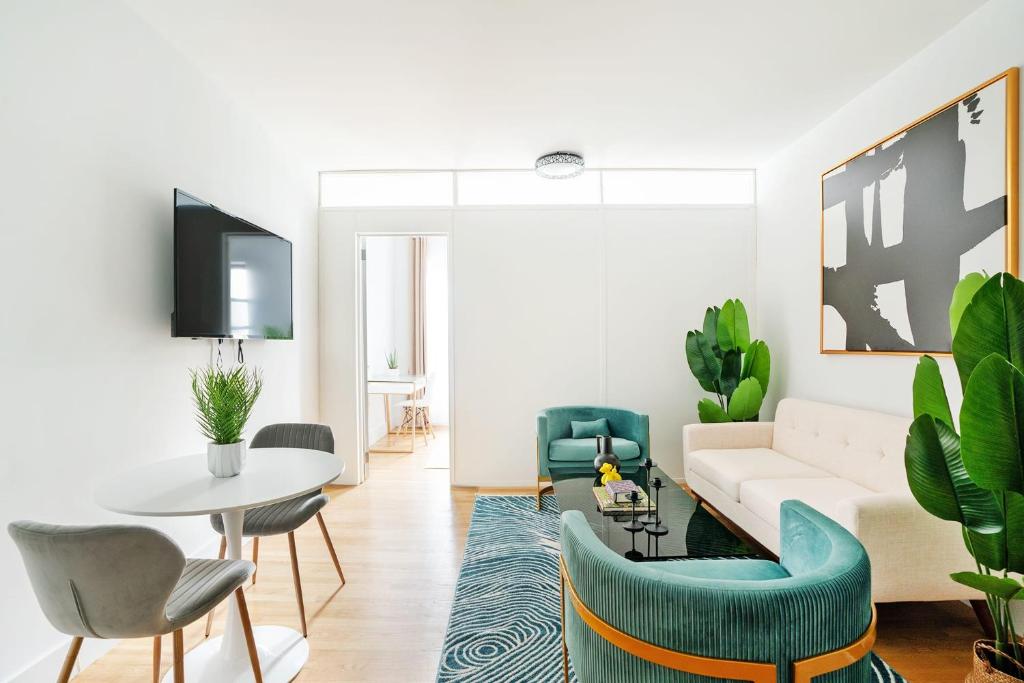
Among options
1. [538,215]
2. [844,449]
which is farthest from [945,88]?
[538,215]

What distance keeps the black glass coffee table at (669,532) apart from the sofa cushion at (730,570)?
0.85ft

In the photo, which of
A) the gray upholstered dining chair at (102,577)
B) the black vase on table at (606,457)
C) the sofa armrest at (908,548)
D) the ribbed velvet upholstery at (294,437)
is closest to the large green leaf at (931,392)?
the sofa armrest at (908,548)

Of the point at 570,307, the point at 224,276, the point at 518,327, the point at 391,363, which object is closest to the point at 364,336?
the point at 518,327

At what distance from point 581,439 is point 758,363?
4.81 feet

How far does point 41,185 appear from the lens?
1.80 m

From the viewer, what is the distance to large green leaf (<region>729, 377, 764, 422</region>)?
11.7 ft

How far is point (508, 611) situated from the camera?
2.28 metres

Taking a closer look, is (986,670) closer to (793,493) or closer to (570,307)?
(793,493)

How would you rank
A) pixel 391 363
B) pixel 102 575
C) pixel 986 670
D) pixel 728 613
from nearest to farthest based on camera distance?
1. pixel 728 613
2. pixel 102 575
3. pixel 986 670
4. pixel 391 363

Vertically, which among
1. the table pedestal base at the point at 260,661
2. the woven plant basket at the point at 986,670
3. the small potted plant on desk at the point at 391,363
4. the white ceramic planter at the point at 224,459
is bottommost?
the table pedestal base at the point at 260,661

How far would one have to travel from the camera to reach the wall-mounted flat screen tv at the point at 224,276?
242 centimetres

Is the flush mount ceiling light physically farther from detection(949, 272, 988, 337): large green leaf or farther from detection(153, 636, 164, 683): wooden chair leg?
detection(153, 636, 164, 683): wooden chair leg

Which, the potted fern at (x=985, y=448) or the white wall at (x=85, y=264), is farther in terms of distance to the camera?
the white wall at (x=85, y=264)

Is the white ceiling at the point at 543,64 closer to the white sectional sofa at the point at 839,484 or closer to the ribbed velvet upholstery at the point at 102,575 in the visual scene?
the white sectional sofa at the point at 839,484
